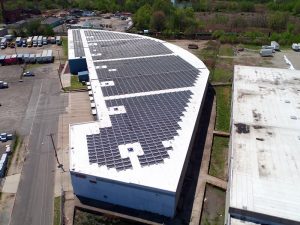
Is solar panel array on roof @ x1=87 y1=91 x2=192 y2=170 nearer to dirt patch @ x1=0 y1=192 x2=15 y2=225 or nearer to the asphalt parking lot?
dirt patch @ x1=0 y1=192 x2=15 y2=225

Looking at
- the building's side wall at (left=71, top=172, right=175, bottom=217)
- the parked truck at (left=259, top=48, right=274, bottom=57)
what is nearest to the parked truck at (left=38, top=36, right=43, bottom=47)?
the parked truck at (left=259, top=48, right=274, bottom=57)

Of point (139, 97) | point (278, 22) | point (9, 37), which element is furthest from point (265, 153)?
point (9, 37)

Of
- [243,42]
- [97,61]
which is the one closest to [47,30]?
[97,61]

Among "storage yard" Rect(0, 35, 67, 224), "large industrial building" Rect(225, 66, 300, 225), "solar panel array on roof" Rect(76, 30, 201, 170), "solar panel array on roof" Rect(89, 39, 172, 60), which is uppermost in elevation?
"solar panel array on roof" Rect(89, 39, 172, 60)

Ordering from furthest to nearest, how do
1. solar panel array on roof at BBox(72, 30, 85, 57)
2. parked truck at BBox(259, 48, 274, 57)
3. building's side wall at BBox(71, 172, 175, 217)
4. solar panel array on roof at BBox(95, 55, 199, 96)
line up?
1. parked truck at BBox(259, 48, 274, 57)
2. solar panel array on roof at BBox(72, 30, 85, 57)
3. solar panel array on roof at BBox(95, 55, 199, 96)
4. building's side wall at BBox(71, 172, 175, 217)

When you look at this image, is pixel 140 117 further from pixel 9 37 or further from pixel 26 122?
pixel 9 37

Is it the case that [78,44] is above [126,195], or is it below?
above
